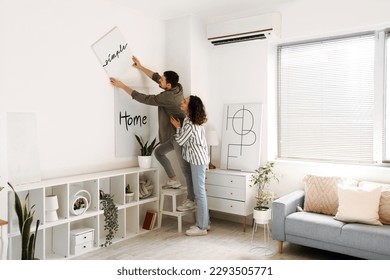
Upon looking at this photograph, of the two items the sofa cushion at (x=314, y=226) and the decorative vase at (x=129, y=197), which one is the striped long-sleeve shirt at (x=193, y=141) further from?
the sofa cushion at (x=314, y=226)

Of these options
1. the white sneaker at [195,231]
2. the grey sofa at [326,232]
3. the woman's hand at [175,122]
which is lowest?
the white sneaker at [195,231]

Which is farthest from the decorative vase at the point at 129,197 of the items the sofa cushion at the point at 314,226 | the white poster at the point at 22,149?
the sofa cushion at the point at 314,226

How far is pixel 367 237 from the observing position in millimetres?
3057

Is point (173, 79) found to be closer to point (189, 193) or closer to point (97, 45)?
point (97, 45)

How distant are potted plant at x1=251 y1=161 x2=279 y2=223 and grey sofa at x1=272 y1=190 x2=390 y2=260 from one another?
0.40ft

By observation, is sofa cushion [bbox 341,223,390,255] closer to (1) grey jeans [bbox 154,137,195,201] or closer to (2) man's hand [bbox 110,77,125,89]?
(1) grey jeans [bbox 154,137,195,201]

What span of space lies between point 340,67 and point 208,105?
1752mm

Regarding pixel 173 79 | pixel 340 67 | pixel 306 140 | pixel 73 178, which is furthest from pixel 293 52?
pixel 73 178

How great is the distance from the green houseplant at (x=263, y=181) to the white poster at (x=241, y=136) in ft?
0.52

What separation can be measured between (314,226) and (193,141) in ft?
5.10

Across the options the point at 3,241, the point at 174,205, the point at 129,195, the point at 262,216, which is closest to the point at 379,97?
the point at 262,216

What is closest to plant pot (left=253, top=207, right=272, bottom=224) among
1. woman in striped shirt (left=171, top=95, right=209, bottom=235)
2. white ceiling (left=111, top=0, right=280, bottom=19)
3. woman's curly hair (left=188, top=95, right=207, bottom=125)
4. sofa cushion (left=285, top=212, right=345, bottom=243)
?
sofa cushion (left=285, top=212, right=345, bottom=243)

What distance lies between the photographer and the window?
3.93m

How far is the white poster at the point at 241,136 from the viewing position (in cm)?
449
